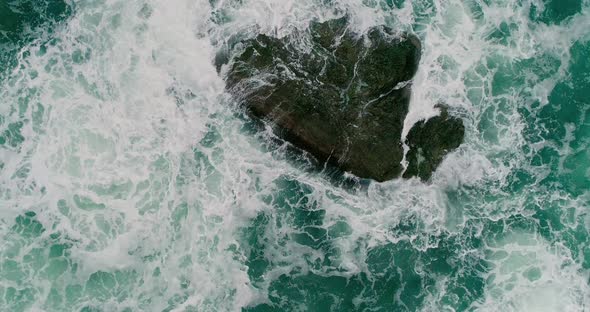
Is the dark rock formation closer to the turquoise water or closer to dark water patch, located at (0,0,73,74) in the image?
the turquoise water

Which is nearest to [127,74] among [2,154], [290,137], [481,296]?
[2,154]

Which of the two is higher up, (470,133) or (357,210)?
(470,133)

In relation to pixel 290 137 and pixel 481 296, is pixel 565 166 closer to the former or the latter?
pixel 481 296

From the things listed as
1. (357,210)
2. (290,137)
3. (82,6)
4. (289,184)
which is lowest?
(357,210)

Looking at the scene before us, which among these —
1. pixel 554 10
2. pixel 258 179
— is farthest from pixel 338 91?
pixel 554 10

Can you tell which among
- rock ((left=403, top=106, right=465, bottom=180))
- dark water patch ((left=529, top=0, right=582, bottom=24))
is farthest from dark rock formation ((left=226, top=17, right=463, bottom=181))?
dark water patch ((left=529, top=0, right=582, bottom=24))
